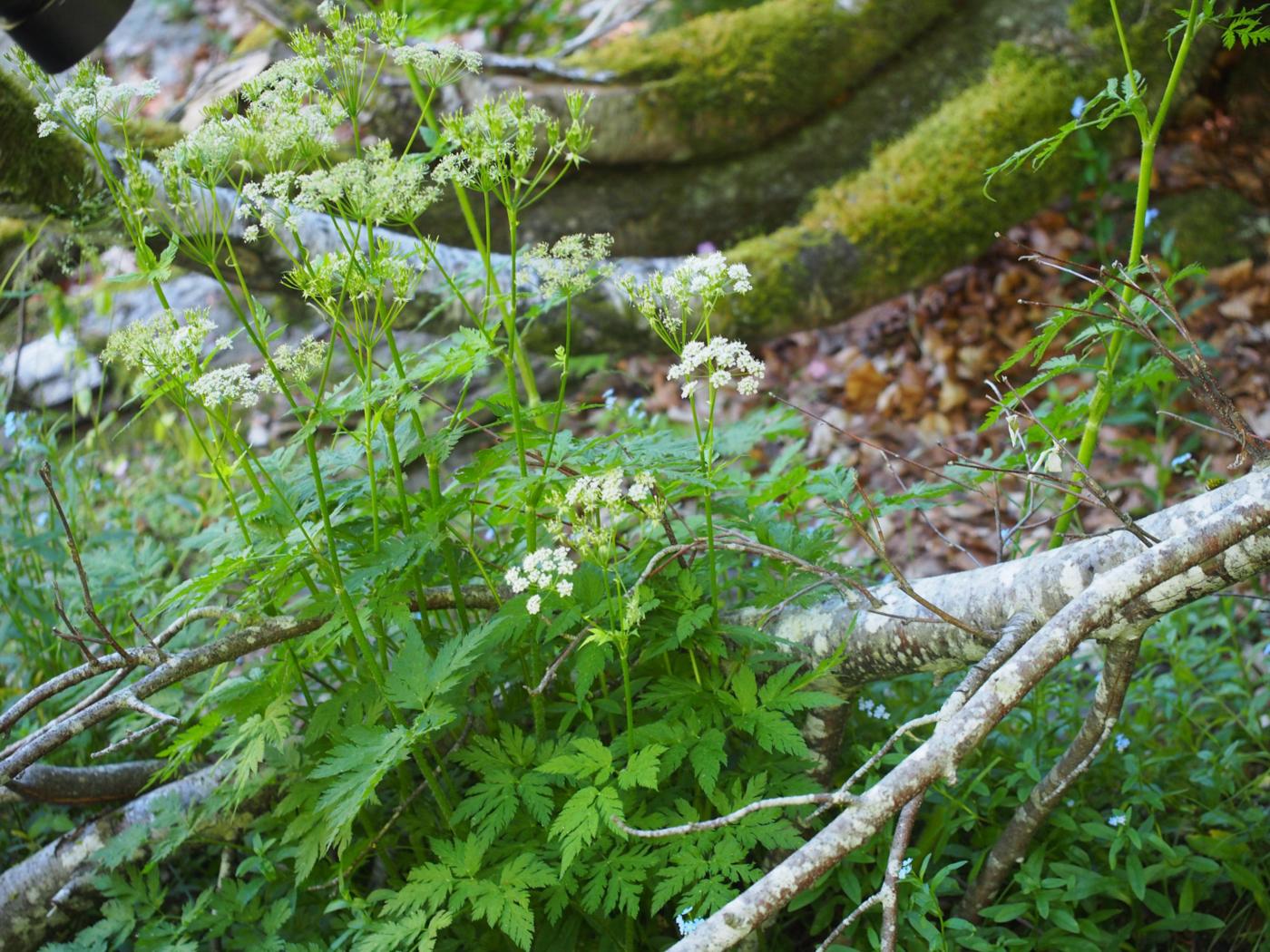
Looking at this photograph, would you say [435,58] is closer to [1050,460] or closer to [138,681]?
[138,681]

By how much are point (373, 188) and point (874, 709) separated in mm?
1470

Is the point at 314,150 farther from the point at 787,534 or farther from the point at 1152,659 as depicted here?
the point at 1152,659

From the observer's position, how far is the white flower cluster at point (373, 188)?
4.87ft

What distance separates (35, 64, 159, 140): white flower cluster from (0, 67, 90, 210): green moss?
1319 millimetres

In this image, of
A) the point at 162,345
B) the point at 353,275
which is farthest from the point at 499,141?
the point at 162,345

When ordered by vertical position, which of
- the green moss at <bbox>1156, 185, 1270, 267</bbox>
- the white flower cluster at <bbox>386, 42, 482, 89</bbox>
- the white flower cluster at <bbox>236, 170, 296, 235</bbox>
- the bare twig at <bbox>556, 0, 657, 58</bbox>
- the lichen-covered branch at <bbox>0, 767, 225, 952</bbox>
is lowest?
the green moss at <bbox>1156, 185, 1270, 267</bbox>

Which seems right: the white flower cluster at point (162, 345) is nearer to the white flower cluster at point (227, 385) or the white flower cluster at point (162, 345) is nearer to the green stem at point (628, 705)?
the white flower cluster at point (227, 385)

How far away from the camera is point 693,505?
409 centimetres

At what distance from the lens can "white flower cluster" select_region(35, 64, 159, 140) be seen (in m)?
1.53

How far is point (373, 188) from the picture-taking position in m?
1.52

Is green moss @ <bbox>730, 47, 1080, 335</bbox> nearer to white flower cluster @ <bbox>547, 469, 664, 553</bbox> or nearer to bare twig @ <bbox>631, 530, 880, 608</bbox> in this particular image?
bare twig @ <bbox>631, 530, 880, 608</bbox>

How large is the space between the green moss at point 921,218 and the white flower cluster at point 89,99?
2.65 m

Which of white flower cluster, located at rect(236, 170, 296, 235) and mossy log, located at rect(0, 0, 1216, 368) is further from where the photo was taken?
mossy log, located at rect(0, 0, 1216, 368)

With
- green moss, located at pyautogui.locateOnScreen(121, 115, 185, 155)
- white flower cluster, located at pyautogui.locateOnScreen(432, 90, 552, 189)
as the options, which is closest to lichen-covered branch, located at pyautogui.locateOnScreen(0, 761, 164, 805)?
white flower cluster, located at pyautogui.locateOnScreen(432, 90, 552, 189)
